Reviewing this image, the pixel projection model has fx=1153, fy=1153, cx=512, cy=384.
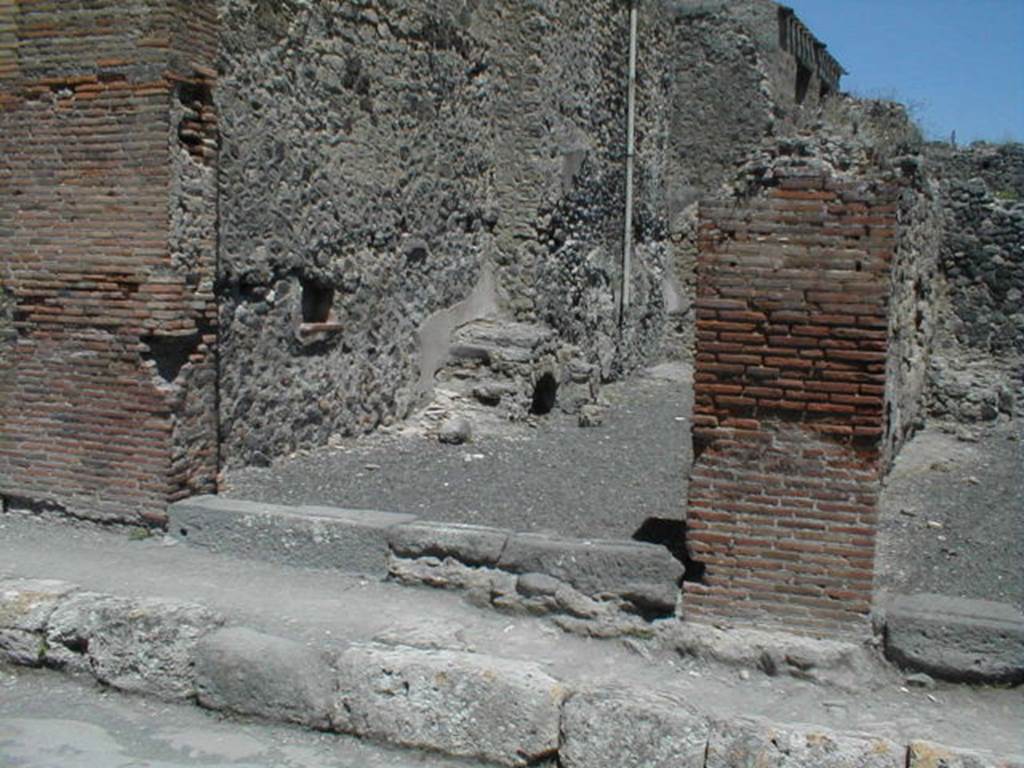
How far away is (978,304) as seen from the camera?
38.8ft

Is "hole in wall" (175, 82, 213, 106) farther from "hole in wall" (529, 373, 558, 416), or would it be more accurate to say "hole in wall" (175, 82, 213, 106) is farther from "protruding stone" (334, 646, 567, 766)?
"hole in wall" (529, 373, 558, 416)

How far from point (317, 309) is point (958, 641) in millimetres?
5813

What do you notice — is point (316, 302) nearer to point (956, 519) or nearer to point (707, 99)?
point (956, 519)

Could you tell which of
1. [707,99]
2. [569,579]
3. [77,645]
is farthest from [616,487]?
[707,99]

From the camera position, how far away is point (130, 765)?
4.95m

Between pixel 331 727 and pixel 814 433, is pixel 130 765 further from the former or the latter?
pixel 814 433

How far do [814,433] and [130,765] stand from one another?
3.38 metres

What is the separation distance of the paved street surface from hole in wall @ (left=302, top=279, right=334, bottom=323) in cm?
403

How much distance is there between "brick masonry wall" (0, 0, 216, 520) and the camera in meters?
7.02

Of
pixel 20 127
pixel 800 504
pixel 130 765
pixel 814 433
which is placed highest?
pixel 20 127

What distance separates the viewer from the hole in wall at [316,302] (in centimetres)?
912

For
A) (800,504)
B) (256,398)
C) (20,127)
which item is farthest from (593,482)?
(20,127)

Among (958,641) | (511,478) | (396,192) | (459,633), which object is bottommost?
(459,633)

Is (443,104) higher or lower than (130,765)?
higher
